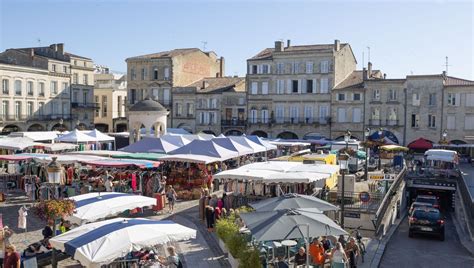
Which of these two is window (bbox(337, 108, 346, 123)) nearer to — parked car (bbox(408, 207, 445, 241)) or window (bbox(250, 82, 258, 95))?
window (bbox(250, 82, 258, 95))

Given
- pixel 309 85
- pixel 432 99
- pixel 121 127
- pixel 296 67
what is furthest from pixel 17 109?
pixel 432 99

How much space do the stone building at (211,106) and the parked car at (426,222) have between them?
32.7 meters

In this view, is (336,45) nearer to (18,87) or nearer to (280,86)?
(280,86)

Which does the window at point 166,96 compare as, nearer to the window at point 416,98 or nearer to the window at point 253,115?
the window at point 253,115

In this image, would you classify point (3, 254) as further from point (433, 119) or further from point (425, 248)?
point (433, 119)

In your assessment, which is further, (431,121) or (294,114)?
(294,114)

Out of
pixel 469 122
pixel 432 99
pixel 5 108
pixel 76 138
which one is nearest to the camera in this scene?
pixel 76 138

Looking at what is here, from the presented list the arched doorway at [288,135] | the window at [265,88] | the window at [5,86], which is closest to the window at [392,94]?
the arched doorway at [288,135]

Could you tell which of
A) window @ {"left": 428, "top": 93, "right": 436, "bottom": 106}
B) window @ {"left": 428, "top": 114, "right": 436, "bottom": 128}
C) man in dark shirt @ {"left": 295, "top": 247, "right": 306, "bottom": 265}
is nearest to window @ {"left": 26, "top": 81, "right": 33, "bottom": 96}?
window @ {"left": 428, "top": 93, "right": 436, "bottom": 106}

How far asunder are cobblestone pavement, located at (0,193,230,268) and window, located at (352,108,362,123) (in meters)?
29.9

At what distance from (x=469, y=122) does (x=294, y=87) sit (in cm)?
1704

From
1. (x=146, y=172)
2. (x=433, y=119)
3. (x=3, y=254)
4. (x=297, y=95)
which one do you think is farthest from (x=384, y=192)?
(x=297, y=95)

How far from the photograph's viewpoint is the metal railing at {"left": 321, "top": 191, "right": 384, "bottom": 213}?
18.8 m

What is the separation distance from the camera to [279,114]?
171ft
